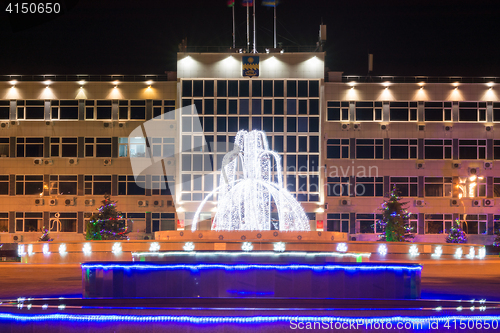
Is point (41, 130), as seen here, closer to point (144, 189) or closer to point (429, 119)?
point (144, 189)

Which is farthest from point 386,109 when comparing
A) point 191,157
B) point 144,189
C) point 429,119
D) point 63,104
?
point 63,104

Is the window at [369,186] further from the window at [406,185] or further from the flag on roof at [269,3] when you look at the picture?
the flag on roof at [269,3]

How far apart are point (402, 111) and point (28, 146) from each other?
1158 inches

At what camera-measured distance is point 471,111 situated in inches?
1615

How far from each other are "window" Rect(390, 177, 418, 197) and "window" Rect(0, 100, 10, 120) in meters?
30.5

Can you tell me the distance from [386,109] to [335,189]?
24.1 feet

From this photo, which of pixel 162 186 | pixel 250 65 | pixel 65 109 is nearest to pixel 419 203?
pixel 250 65

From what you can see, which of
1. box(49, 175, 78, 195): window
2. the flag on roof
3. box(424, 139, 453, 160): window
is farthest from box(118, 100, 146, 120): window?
box(424, 139, 453, 160): window

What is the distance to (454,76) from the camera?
4131 centimetres

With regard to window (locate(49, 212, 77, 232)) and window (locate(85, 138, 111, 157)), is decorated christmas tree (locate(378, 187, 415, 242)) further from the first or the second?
window (locate(49, 212, 77, 232))

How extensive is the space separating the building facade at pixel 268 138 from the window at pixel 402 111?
8 cm

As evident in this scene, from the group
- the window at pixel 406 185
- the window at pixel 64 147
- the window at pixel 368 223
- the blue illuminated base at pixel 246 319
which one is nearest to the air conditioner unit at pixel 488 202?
the window at pixel 406 185

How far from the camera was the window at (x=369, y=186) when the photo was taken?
41062 mm

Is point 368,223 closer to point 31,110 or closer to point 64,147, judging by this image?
point 64,147
